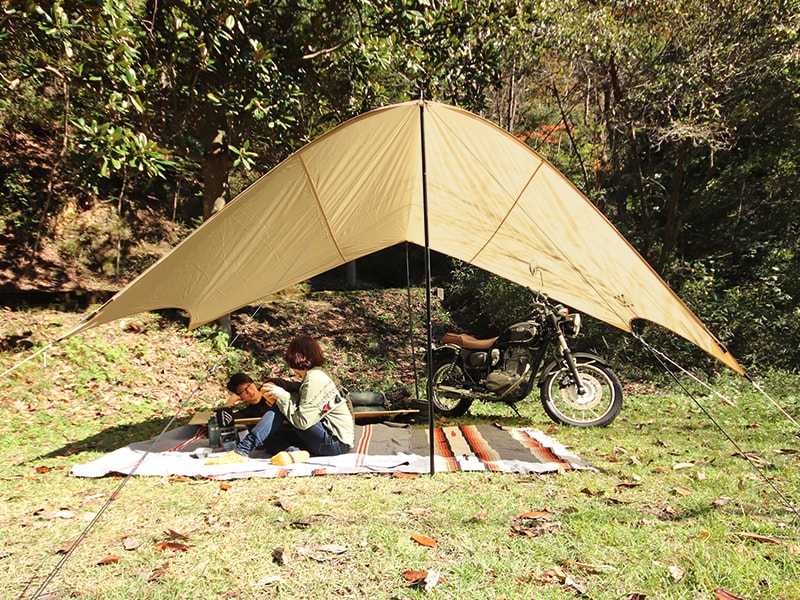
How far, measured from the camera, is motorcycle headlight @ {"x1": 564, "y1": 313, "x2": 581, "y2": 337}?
4.79 meters

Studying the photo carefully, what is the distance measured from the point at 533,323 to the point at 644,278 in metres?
1.16

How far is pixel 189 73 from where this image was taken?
627cm

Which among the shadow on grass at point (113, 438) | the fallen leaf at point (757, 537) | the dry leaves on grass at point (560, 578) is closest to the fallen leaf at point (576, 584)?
the dry leaves on grass at point (560, 578)

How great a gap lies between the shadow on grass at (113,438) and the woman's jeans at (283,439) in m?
1.50

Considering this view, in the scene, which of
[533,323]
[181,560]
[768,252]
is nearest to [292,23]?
[533,323]

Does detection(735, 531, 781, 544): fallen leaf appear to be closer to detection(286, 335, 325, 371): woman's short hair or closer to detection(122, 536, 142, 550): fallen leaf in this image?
detection(286, 335, 325, 371): woman's short hair

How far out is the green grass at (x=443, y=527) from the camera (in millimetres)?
2125

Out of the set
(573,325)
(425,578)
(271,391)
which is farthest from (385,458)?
(573,325)

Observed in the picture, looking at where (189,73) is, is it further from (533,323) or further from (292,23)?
(533,323)

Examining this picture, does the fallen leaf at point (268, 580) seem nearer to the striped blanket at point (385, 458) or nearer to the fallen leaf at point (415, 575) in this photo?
the fallen leaf at point (415, 575)

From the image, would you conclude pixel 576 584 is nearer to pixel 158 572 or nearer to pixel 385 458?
pixel 158 572

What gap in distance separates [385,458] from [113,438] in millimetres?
2879

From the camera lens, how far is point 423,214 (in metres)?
4.44

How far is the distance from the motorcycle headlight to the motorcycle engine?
1.42ft
